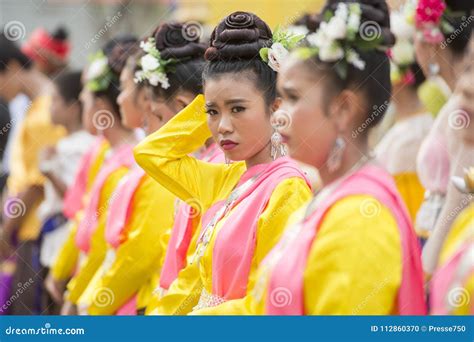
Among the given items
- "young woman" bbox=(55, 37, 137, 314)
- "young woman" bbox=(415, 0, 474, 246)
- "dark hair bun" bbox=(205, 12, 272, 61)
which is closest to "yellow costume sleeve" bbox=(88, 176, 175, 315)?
"young woman" bbox=(55, 37, 137, 314)

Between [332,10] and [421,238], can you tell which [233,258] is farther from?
[421,238]

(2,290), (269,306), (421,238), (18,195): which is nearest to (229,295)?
(269,306)

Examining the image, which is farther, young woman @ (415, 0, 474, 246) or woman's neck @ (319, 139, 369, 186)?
young woman @ (415, 0, 474, 246)

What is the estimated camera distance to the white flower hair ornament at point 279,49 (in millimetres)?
3500

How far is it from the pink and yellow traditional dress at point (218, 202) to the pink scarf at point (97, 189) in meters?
1.28

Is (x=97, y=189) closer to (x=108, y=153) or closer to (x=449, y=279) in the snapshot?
(x=108, y=153)

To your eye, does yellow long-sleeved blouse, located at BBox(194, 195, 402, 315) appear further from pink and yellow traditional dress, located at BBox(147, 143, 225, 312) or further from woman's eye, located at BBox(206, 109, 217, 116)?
pink and yellow traditional dress, located at BBox(147, 143, 225, 312)

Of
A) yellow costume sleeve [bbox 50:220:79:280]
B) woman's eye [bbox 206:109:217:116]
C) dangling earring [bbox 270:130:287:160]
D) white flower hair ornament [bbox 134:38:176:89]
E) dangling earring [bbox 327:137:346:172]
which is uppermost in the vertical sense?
white flower hair ornament [bbox 134:38:176:89]

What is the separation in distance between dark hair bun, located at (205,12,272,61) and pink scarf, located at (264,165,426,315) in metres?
0.81

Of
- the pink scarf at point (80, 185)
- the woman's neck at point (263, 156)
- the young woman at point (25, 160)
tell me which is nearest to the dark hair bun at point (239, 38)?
the woman's neck at point (263, 156)

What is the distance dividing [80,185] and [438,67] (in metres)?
2.54

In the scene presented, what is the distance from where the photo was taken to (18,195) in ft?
22.8

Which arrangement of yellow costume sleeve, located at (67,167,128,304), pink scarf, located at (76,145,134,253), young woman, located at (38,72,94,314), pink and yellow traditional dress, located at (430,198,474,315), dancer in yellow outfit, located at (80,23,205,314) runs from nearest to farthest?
pink and yellow traditional dress, located at (430,198,474,315), dancer in yellow outfit, located at (80,23,205,314), yellow costume sleeve, located at (67,167,128,304), pink scarf, located at (76,145,134,253), young woman, located at (38,72,94,314)

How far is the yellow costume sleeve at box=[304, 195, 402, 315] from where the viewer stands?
284 cm
